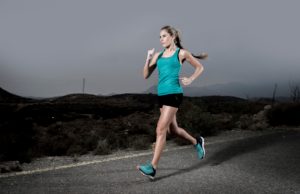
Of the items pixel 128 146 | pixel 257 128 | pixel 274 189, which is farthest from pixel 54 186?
pixel 257 128

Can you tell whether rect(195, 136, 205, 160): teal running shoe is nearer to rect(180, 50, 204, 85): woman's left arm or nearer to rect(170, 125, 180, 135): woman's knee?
rect(170, 125, 180, 135): woman's knee

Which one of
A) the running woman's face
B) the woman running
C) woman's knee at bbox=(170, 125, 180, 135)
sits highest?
the running woman's face

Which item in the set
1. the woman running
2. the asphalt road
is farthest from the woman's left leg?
the asphalt road

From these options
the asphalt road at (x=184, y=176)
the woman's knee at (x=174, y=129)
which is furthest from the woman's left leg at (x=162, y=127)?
the woman's knee at (x=174, y=129)

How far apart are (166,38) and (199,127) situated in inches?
310

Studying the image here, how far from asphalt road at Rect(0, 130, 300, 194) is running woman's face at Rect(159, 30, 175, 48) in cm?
202

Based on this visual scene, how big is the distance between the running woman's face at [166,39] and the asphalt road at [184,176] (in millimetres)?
2018

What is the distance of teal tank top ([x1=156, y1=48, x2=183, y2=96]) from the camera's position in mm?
6550

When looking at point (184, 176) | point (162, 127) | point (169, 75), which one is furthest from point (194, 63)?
point (184, 176)

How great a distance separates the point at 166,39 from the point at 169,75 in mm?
551

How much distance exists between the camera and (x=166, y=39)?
21.9ft

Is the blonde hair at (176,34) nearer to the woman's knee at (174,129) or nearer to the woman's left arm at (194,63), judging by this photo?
the woman's left arm at (194,63)

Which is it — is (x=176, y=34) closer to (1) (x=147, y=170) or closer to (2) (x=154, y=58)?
(2) (x=154, y=58)

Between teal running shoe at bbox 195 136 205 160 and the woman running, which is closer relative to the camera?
the woman running
